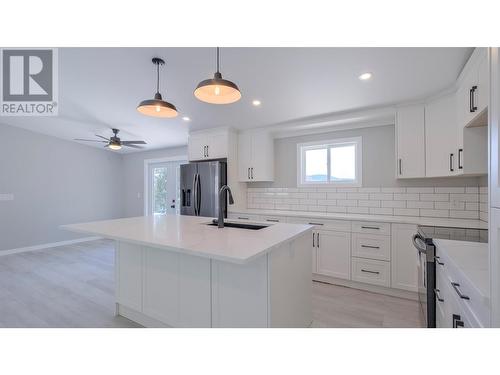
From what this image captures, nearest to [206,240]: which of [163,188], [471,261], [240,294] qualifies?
[240,294]

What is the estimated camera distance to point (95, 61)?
2.28m

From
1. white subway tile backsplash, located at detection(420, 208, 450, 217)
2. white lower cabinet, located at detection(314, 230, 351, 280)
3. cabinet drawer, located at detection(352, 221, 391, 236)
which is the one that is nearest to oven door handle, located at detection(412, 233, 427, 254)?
cabinet drawer, located at detection(352, 221, 391, 236)

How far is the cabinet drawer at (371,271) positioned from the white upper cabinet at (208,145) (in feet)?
8.45

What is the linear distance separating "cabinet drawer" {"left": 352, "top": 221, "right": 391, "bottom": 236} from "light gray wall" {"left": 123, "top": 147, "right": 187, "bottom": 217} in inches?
190

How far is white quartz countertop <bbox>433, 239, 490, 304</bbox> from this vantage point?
36.5 inches

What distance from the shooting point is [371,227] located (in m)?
2.62

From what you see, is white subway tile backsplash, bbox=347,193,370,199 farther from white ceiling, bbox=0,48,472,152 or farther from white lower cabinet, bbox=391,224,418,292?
white ceiling, bbox=0,48,472,152

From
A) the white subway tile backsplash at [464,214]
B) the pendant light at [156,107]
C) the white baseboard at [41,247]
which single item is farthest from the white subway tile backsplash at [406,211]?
the white baseboard at [41,247]

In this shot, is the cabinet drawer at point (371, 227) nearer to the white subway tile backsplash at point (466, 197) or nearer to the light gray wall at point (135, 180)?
the white subway tile backsplash at point (466, 197)

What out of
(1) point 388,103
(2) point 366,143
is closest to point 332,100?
(1) point 388,103

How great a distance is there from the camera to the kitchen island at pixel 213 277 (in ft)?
4.29

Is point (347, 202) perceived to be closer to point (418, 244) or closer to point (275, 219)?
point (275, 219)
